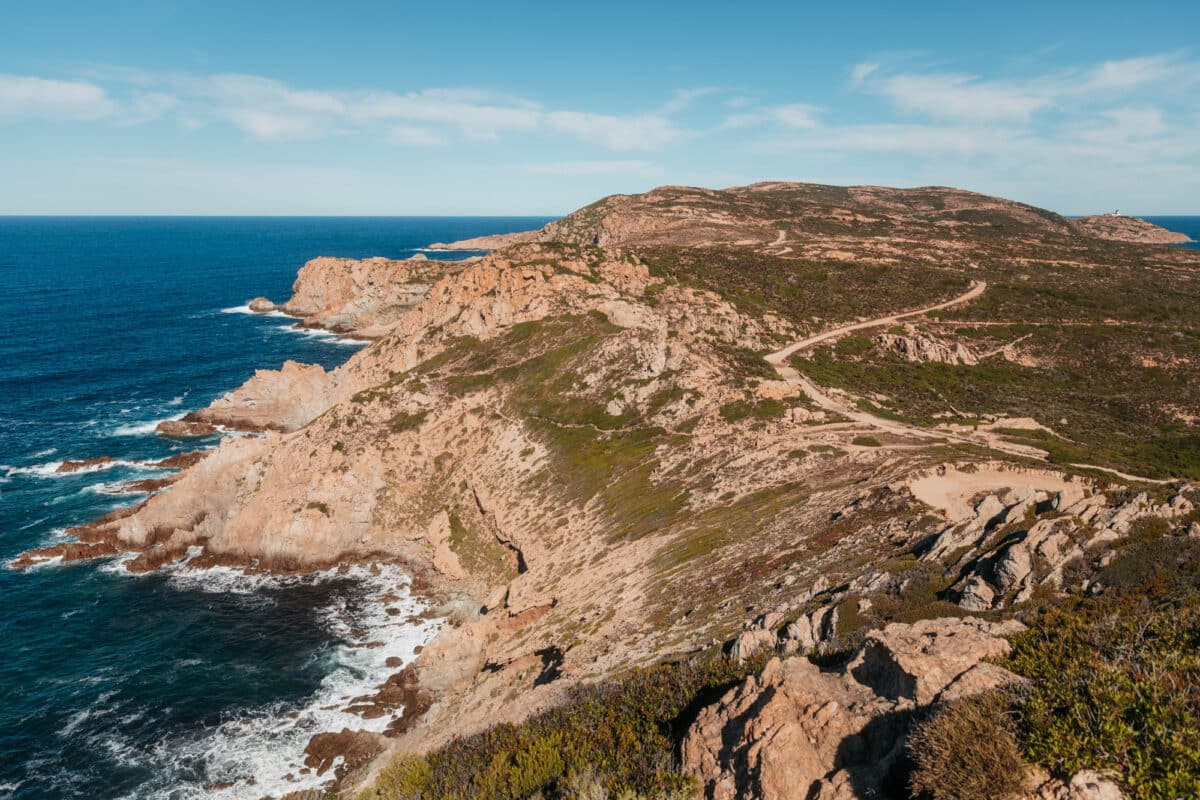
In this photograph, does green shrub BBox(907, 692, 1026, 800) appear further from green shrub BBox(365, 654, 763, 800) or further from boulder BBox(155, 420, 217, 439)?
boulder BBox(155, 420, 217, 439)

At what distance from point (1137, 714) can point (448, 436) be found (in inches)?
2279

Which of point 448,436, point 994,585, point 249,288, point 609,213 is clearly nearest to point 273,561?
point 448,436

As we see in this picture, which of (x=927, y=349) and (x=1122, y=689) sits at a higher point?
(x=927, y=349)

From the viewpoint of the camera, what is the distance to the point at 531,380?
2574 inches

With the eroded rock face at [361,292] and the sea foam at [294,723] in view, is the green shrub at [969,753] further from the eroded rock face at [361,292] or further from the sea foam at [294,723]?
the eroded rock face at [361,292]

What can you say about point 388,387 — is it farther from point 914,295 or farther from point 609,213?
point 609,213

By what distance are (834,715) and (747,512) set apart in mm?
25309

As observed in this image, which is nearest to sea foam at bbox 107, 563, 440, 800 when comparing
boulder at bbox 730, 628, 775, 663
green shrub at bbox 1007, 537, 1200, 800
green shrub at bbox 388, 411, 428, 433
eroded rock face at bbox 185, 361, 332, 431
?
green shrub at bbox 388, 411, 428, 433

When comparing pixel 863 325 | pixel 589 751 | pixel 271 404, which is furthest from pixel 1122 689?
pixel 271 404

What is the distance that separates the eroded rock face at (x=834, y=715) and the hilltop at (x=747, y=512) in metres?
0.08

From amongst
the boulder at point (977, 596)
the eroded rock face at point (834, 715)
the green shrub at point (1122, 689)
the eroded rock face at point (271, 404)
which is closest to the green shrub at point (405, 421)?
the eroded rock face at point (271, 404)

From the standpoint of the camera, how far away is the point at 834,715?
14.2 m

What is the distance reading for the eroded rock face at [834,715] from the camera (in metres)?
13.2

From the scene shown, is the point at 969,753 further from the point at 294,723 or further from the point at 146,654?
the point at 146,654
